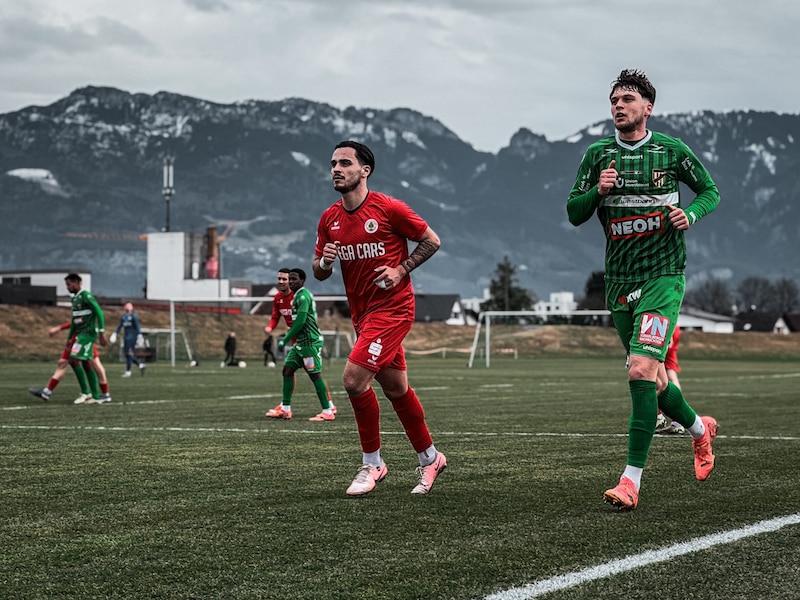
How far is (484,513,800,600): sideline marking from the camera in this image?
4.71 m

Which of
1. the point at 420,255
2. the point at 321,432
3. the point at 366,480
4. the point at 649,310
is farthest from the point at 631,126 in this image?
the point at 321,432

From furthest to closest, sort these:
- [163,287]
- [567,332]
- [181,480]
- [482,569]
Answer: [163,287]
[567,332]
[181,480]
[482,569]

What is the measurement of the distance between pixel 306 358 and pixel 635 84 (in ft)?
32.8

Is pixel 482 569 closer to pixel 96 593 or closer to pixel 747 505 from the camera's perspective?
pixel 96 593

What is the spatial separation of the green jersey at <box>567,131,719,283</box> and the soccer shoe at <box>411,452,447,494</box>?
1689 millimetres

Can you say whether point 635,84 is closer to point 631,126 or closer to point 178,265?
point 631,126

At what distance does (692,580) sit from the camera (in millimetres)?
4879

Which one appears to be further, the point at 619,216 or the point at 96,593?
the point at 619,216

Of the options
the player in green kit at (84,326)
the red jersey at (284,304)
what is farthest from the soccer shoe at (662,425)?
the player in green kit at (84,326)

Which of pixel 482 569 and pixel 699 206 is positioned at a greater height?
pixel 699 206

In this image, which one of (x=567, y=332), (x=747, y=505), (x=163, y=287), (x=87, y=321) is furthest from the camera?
(x=163, y=287)

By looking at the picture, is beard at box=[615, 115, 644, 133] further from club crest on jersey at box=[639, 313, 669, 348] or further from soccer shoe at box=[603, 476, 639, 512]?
soccer shoe at box=[603, 476, 639, 512]

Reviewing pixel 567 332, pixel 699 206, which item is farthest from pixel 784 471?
pixel 567 332

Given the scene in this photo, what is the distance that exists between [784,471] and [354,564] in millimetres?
4579
